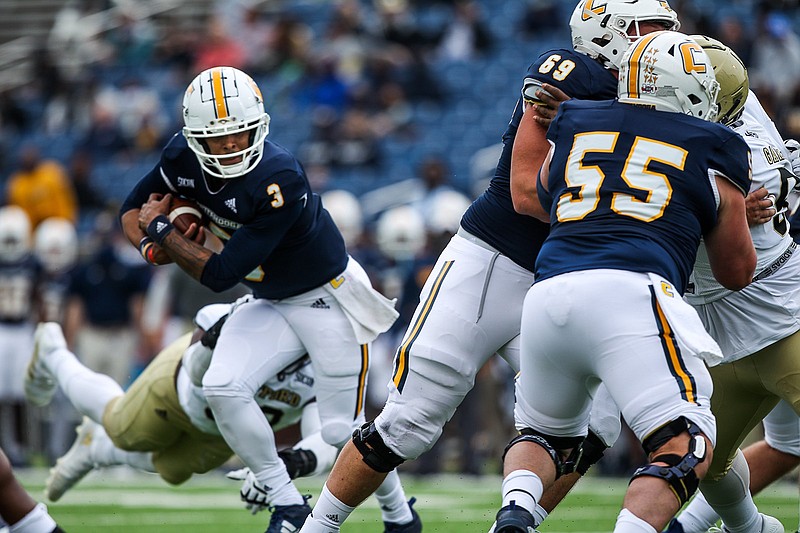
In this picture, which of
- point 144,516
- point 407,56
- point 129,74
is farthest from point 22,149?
Answer: point 144,516

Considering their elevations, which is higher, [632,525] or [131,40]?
[632,525]

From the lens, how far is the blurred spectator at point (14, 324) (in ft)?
36.2

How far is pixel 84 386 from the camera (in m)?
6.44

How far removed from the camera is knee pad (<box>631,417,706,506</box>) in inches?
143

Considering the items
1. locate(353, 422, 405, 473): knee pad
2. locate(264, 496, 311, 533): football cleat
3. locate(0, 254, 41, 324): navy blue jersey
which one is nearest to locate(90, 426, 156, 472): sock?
locate(264, 496, 311, 533): football cleat

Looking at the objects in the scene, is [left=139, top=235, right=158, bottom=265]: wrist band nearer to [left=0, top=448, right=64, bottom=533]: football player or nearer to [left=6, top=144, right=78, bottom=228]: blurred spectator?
[left=0, top=448, right=64, bottom=533]: football player

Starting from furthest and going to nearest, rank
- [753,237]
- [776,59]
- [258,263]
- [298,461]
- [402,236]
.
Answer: [776,59]
[402,236]
[298,461]
[258,263]
[753,237]

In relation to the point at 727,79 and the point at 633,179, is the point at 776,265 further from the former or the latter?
the point at 633,179

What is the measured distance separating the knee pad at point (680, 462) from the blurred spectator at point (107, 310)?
8.56 m

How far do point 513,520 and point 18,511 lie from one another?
2.02 metres

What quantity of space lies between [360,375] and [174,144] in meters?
1.32

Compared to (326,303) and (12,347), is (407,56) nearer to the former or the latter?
(12,347)

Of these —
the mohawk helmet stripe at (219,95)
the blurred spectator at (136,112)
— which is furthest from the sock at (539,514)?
the blurred spectator at (136,112)

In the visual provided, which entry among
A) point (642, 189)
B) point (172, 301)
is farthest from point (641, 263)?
point (172, 301)
